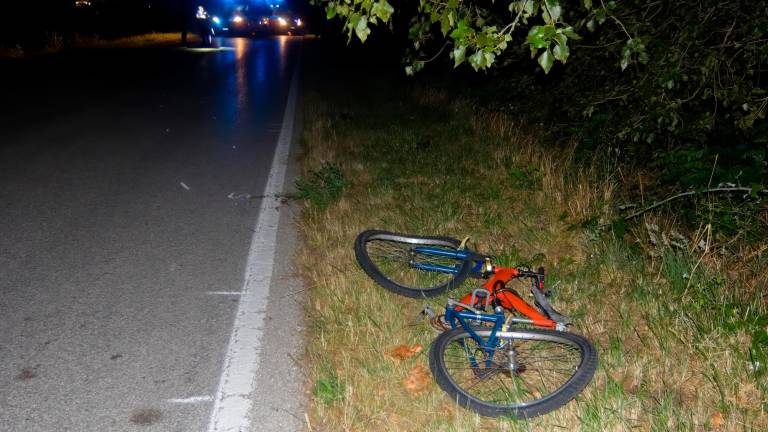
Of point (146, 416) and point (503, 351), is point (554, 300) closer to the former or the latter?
point (503, 351)

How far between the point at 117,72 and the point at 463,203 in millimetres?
17017

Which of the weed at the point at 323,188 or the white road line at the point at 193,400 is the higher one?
the weed at the point at 323,188

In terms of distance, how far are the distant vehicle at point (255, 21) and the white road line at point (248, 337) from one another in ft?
125

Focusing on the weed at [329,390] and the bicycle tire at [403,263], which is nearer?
the weed at [329,390]

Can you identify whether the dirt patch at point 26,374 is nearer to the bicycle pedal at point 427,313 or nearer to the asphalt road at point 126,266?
the asphalt road at point 126,266

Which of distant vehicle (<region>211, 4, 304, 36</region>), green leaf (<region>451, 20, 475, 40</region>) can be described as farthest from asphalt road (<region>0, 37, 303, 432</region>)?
distant vehicle (<region>211, 4, 304, 36</region>)

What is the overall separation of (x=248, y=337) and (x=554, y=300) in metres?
2.20

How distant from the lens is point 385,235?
5.29 meters

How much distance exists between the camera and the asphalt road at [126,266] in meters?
3.48

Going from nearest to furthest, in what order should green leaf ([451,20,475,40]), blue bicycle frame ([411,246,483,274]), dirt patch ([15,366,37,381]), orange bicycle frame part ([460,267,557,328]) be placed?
green leaf ([451,20,475,40]) → dirt patch ([15,366,37,381]) → orange bicycle frame part ([460,267,557,328]) → blue bicycle frame ([411,246,483,274])

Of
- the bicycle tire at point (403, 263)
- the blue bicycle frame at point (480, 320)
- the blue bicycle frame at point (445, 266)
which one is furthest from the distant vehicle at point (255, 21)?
the blue bicycle frame at point (480, 320)

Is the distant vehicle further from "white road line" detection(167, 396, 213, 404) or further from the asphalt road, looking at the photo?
"white road line" detection(167, 396, 213, 404)

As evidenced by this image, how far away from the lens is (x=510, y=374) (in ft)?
12.0

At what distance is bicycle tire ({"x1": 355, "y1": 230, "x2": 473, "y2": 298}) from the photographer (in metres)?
4.68
